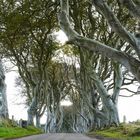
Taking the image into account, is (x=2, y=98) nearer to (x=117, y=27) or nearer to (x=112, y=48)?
(x=112, y=48)

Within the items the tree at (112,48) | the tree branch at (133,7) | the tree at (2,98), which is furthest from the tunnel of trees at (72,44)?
the tree branch at (133,7)

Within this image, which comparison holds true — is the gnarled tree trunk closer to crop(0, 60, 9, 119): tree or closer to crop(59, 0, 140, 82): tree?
crop(0, 60, 9, 119): tree

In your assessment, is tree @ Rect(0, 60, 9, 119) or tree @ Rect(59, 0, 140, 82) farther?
tree @ Rect(0, 60, 9, 119)

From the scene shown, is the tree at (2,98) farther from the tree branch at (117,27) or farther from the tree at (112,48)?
the tree branch at (117,27)

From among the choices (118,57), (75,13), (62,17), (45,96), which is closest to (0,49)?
(45,96)

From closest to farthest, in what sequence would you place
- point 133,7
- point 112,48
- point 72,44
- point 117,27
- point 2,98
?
point 133,7, point 117,27, point 112,48, point 72,44, point 2,98

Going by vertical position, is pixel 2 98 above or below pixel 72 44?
below

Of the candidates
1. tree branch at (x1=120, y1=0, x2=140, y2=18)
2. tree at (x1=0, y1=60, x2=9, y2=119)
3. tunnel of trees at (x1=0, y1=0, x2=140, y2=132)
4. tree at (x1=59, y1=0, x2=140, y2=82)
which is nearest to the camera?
tree branch at (x1=120, y1=0, x2=140, y2=18)

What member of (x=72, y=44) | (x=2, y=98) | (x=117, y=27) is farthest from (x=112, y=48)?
(x=2, y=98)

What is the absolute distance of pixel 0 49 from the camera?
42188mm

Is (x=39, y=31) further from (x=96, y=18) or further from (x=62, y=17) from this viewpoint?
(x=62, y=17)

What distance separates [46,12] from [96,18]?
4.25m

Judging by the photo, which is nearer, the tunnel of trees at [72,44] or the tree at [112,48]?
the tree at [112,48]

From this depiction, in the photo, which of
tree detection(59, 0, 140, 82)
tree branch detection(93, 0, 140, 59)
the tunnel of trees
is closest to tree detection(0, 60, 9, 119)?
the tunnel of trees
